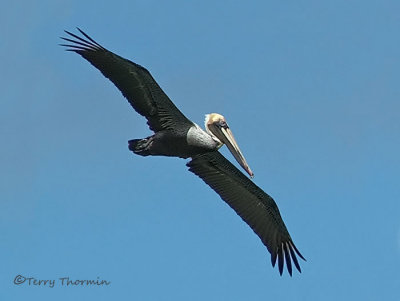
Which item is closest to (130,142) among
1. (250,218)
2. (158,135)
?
(158,135)

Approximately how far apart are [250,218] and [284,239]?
2.70 feet

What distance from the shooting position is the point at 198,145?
63.8ft

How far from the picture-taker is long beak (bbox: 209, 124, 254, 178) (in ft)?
67.4

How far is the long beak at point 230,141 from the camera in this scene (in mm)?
20547

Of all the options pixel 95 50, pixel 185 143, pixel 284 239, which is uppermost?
pixel 95 50

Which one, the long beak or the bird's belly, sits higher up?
the long beak

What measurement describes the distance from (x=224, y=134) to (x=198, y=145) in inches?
54.3

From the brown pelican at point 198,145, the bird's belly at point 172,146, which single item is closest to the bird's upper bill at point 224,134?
the brown pelican at point 198,145

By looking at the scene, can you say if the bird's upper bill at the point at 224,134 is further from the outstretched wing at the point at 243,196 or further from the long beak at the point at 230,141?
the outstretched wing at the point at 243,196

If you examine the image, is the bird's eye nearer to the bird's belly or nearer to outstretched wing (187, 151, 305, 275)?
outstretched wing (187, 151, 305, 275)

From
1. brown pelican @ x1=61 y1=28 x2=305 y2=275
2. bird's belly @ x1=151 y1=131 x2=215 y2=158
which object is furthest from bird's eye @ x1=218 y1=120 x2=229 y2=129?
bird's belly @ x1=151 y1=131 x2=215 y2=158

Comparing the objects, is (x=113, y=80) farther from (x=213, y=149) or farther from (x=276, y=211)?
(x=276, y=211)

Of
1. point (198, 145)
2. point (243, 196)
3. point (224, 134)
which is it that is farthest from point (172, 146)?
point (243, 196)

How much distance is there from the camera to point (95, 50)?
18.5 meters
